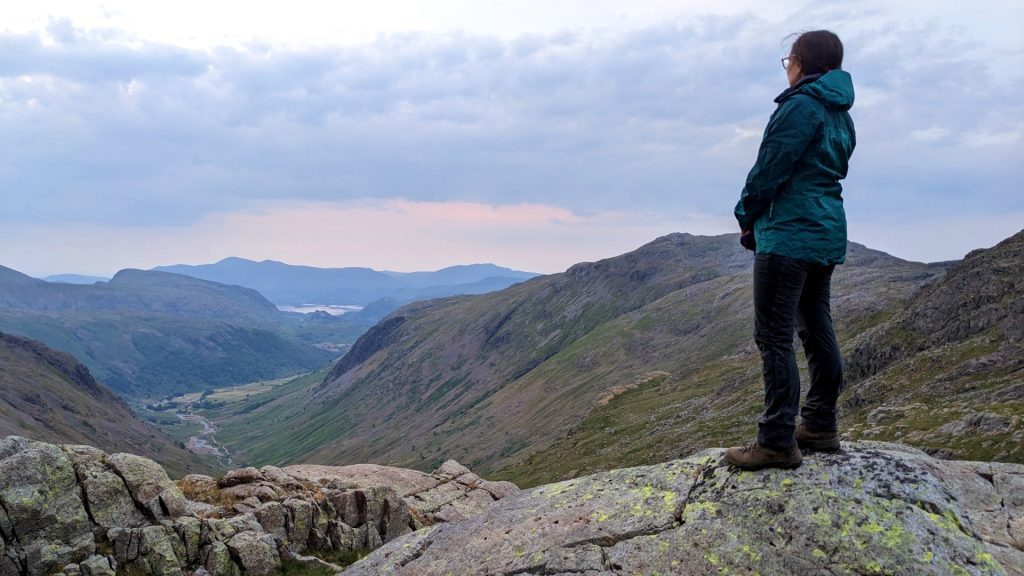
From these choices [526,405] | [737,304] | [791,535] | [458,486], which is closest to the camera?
[791,535]

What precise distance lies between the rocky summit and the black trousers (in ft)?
2.89

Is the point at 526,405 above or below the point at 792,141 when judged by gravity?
below

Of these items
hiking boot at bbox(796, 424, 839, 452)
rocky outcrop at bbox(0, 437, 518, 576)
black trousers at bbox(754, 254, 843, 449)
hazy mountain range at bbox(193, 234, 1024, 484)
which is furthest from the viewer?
hazy mountain range at bbox(193, 234, 1024, 484)

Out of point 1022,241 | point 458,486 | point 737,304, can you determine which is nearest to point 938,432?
point 458,486

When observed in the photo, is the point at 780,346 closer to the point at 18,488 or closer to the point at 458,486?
the point at 18,488

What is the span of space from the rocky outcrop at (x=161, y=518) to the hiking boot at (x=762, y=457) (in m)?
10.0

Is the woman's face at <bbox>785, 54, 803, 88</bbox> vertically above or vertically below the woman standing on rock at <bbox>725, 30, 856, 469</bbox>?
above

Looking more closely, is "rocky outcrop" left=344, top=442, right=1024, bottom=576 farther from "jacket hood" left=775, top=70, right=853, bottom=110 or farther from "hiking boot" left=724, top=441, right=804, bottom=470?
"jacket hood" left=775, top=70, right=853, bottom=110

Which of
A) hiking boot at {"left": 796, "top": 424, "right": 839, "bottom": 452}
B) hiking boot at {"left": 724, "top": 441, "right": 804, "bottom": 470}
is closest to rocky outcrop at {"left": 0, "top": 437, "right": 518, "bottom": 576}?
hiking boot at {"left": 724, "top": 441, "right": 804, "bottom": 470}

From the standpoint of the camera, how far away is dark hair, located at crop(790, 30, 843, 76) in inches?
425

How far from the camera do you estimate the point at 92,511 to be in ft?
78.8

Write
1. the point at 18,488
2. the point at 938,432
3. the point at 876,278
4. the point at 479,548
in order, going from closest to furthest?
the point at 479,548 < the point at 18,488 < the point at 938,432 < the point at 876,278

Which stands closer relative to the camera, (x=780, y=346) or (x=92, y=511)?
(x=780, y=346)

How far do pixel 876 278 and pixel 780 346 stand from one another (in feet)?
502
